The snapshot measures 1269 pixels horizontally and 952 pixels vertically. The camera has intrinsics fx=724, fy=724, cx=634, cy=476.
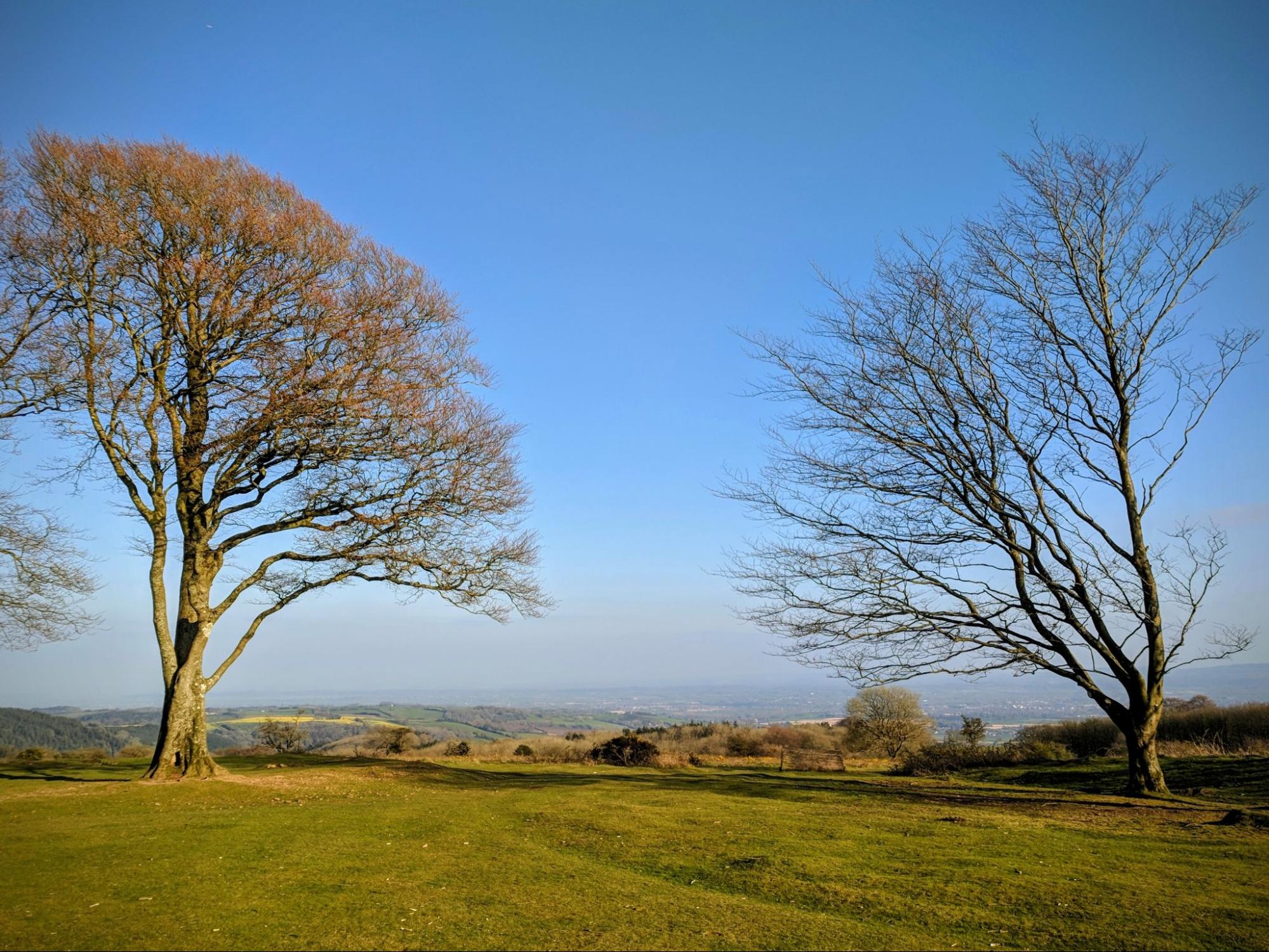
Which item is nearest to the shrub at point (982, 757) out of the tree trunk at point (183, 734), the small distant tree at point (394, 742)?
the tree trunk at point (183, 734)

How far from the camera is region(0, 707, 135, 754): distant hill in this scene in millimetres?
33094

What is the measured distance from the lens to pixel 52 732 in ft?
120

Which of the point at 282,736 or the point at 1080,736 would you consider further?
the point at 282,736

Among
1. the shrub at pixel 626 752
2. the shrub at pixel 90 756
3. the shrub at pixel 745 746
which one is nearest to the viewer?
the shrub at pixel 90 756

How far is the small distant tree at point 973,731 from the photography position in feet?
87.6

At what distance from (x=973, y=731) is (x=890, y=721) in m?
4.75

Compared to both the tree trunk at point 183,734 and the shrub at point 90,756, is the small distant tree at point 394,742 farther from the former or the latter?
the tree trunk at point 183,734

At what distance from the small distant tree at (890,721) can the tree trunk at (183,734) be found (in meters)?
25.0

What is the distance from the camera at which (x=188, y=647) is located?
554 inches

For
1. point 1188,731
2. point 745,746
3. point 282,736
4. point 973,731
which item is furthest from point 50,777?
point 1188,731

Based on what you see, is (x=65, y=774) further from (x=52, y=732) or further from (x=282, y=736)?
(x=52, y=732)

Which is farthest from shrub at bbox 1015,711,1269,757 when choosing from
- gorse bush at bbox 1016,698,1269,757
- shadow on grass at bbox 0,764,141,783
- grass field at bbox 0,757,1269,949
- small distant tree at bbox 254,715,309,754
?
small distant tree at bbox 254,715,309,754

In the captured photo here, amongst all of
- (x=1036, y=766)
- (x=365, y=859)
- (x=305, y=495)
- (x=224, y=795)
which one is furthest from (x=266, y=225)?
(x=1036, y=766)

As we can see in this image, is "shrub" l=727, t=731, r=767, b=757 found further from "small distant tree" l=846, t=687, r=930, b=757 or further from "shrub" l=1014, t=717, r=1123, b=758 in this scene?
"shrub" l=1014, t=717, r=1123, b=758
